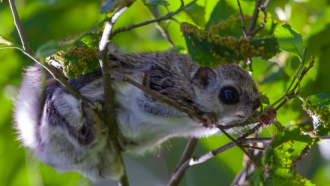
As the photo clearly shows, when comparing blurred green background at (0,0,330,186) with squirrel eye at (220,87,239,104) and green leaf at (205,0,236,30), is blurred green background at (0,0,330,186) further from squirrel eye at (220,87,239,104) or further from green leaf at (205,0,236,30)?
squirrel eye at (220,87,239,104)

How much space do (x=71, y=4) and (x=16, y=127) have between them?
793 mm

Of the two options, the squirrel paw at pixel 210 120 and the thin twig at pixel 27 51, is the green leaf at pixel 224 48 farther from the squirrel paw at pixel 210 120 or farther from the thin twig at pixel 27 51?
the squirrel paw at pixel 210 120

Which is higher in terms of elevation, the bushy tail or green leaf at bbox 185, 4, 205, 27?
green leaf at bbox 185, 4, 205, 27

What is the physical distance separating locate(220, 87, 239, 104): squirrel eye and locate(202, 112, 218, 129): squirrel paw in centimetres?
9

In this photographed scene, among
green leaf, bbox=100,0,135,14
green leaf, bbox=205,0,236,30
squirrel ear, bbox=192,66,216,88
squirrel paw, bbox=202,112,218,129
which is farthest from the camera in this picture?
green leaf, bbox=205,0,236,30

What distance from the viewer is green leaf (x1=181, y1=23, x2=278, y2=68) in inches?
60.0

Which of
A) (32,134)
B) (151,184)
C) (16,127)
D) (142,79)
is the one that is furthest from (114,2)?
(151,184)

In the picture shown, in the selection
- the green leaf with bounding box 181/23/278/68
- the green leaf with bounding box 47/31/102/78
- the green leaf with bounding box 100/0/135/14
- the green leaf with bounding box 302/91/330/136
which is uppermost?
the green leaf with bounding box 100/0/135/14

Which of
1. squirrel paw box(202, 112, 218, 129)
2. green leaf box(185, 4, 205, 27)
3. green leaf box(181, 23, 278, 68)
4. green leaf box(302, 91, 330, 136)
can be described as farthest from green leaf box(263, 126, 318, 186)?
green leaf box(185, 4, 205, 27)

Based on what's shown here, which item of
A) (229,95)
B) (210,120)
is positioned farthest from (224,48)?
(229,95)

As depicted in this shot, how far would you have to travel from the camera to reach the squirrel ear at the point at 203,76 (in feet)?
8.05

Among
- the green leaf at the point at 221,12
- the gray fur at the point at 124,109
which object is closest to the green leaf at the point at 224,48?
the gray fur at the point at 124,109

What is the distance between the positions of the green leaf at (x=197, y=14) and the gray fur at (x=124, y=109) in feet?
0.62

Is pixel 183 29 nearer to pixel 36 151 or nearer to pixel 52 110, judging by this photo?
pixel 52 110
